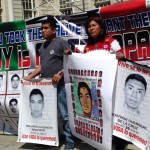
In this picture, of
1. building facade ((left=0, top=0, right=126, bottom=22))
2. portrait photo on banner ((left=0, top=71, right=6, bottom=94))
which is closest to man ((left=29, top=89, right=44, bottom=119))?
portrait photo on banner ((left=0, top=71, right=6, bottom=94))

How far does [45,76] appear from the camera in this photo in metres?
4.88

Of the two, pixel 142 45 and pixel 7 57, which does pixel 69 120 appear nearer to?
pixel 142 45

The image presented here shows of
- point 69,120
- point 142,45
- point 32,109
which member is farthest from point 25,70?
point 142,45

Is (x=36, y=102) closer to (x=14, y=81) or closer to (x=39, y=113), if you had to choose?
(x=39, y=113)

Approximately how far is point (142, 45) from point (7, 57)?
2.35 metres

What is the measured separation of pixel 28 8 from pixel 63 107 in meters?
29.0

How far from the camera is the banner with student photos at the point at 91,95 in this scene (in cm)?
402

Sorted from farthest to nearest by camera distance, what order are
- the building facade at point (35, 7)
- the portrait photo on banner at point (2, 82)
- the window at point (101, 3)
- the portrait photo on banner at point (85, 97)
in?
the building facade at point (35, 7), the window at point (101, 3), the portrait photo on banner at point (2, 82), the portrait photo on banner at point (85, 97)

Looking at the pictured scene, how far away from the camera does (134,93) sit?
3979 millimetres

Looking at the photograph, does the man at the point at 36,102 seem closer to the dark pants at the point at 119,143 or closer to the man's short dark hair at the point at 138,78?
the dark pants at the point at 119,143

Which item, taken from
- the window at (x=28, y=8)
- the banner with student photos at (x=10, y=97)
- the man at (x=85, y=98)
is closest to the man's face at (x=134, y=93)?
the man at (x=85, y=98)

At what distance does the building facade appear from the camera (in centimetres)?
2845

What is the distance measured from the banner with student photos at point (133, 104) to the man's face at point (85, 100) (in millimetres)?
333

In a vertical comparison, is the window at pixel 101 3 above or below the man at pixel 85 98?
above
